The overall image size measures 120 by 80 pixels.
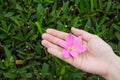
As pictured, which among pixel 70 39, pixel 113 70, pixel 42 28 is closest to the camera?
pixel 113 70

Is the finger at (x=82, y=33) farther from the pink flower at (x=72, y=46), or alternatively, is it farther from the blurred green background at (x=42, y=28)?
the blurred green background at (x=42, y=28)

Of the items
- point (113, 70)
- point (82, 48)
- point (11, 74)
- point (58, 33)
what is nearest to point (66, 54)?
point (82, 48)

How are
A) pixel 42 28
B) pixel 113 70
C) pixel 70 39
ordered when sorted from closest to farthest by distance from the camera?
pixel 113 70
pixel 70 39
pixel 42 28

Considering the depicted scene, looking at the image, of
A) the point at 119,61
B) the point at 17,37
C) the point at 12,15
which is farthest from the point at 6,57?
the point at 119,61

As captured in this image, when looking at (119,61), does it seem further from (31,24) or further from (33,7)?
(33,7)

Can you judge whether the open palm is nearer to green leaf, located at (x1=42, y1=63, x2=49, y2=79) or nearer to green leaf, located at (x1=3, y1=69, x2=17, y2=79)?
green leaf, located at (x1=42, y1=63, x2=49, y2=79)

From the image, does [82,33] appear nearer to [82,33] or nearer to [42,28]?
[82,33]
